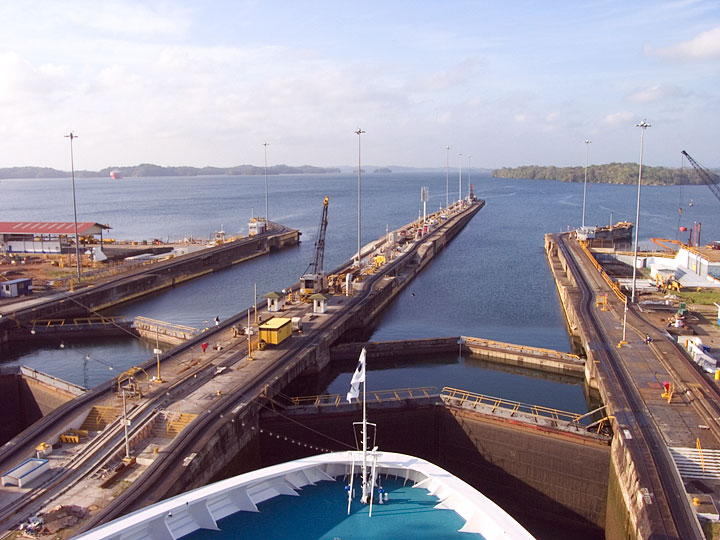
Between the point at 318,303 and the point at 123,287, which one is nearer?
the point at 318,303

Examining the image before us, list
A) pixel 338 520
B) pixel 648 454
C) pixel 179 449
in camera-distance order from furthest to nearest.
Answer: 1. pixel 179 449
2. pixel 648 454
3. pixel 338 520

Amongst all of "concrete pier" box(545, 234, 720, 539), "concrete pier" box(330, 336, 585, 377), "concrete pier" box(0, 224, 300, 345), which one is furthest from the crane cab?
"concrete pier" box(545, 234, 720, 539)

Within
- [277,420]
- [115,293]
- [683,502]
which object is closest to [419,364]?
[277,420]

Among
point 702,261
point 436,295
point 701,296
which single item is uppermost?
point 702,261

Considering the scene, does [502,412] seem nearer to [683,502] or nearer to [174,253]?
[683,502]

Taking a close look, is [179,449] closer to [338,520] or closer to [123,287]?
[338,520]

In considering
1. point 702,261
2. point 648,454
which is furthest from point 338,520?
point 702,261

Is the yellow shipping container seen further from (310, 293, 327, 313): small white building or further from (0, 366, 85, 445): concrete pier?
(0, 366, 85, 445): concrete pier
